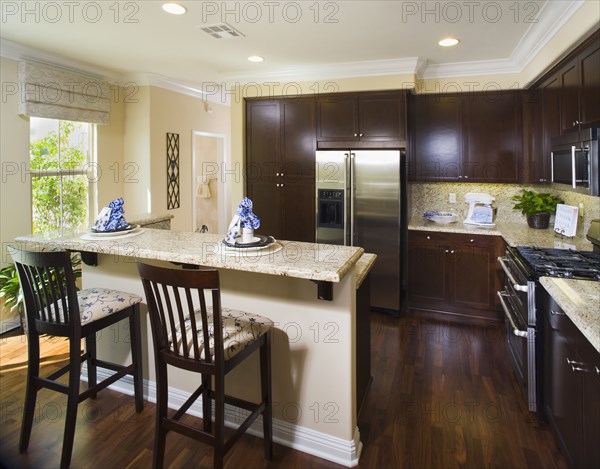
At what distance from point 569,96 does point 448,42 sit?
1.06 metres

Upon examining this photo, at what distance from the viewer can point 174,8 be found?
271 centimetres

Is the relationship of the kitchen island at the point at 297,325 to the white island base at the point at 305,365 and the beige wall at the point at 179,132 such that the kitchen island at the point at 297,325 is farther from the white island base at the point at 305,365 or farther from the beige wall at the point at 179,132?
the beige wall at the point at 179,132

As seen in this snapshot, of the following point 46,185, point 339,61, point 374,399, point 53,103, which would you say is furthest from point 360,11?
point 46,185

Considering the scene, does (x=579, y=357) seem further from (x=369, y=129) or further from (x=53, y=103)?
(x=53, y=103)

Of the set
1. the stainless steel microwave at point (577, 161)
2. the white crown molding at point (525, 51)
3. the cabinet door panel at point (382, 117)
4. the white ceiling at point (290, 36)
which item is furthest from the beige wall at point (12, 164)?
the stainless steel microwave at point (577, 161)

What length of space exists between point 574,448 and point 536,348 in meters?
0.61

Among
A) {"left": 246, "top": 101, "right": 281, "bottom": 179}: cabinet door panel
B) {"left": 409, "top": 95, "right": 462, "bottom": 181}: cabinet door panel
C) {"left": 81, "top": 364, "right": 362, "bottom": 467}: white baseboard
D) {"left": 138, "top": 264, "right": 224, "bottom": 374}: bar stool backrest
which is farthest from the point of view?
{"left": 246, "top": 101, "right": 281, "bottom": 179}: cabinet door panel

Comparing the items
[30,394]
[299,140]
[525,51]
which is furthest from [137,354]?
[525,51]

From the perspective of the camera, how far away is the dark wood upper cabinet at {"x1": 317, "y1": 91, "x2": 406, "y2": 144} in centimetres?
400

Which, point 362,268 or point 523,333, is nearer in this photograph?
point 362,268

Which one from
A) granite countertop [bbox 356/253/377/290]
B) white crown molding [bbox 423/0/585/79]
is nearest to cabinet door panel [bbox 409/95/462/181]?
white crown molding [bbox 423/0/585/79]

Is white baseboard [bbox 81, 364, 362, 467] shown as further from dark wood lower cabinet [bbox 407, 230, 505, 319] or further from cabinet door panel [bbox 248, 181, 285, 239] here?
cabinet door panel [bbox 248, 181, 285, 239]

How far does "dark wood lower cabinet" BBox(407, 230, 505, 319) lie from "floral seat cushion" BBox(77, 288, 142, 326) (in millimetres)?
2720

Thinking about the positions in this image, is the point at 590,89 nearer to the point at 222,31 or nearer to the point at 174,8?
the point at 222,31
